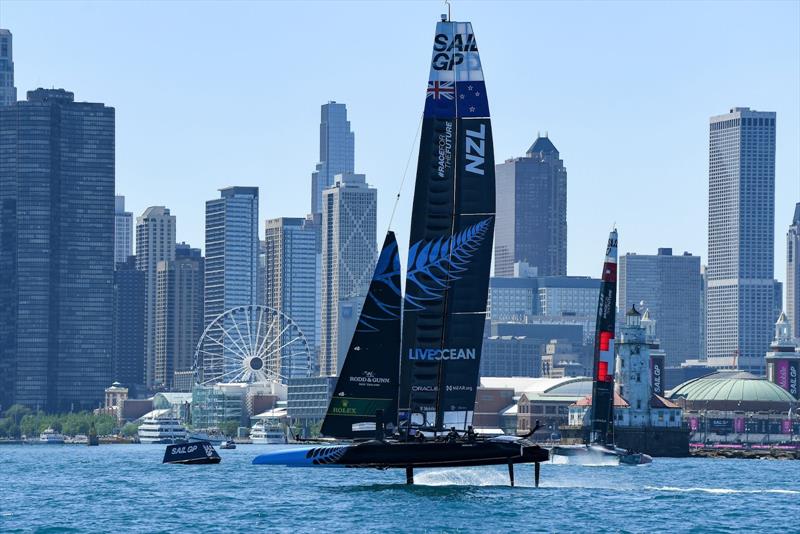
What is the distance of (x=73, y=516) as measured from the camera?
255 ft

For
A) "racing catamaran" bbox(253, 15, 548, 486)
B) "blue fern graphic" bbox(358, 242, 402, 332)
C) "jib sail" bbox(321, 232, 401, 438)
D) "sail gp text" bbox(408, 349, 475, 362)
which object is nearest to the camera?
"racing catamaran" bbox(253, 15, 548, 486)

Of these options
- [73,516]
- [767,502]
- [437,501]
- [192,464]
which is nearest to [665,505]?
[767,502]

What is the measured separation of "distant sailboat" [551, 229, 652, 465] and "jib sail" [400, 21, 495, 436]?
7763cm

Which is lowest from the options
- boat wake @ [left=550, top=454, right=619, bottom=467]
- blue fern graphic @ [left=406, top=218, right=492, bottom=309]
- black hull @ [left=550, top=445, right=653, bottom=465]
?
boat wake @ [left=550, top=454, right=619, bottom=467]

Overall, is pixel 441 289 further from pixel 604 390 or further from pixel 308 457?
pixel 604 390

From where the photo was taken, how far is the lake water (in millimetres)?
71188

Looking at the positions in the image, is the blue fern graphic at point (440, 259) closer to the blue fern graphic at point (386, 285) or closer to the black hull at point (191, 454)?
the blue fern graphic at point (386, 285)

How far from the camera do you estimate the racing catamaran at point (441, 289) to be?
7825 centimetres

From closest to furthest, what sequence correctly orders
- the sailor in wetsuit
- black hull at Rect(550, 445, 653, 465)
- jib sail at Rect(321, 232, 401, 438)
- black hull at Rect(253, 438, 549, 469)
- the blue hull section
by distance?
black hull at Rect(253, 438, 549, 469) < the sailor in wetsuit < the blue hull section < jib sail at Rect(321, 232, 401, 438) < black hull at Rect(550, 445, 653, 465)

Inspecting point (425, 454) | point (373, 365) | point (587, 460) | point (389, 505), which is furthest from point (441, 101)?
point (587, 460)

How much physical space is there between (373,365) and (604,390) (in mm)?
86067

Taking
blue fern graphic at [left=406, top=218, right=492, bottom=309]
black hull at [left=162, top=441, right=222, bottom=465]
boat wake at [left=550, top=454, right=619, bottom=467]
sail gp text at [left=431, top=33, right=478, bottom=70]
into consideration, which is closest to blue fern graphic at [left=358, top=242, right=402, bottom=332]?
blue fern graphic at [left=406, top=218, right=492, bottom=309]

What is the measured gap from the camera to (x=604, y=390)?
16312cm

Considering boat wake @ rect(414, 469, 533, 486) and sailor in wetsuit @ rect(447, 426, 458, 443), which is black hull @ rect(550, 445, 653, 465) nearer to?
boat wake @ rect(414, 469, 533, 486)
